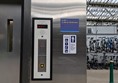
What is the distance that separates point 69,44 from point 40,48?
41 cm

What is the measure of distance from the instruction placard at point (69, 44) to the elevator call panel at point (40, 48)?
22cm

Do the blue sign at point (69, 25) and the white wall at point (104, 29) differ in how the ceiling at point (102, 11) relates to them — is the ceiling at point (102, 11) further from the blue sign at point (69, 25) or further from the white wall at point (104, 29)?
the blue sign at point (69, 25)

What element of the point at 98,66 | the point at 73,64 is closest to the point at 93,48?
the point at 98,66

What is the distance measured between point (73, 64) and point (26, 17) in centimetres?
93

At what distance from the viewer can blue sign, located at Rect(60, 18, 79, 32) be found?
3516mm

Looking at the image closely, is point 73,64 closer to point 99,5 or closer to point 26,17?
point 26,17

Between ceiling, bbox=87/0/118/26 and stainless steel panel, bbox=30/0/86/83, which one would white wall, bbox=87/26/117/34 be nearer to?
ceiling, bbox=87/0/118/26

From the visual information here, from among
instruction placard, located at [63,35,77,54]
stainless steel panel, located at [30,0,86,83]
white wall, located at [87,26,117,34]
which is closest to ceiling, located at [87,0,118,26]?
white wall, located at [87,26,117,34]

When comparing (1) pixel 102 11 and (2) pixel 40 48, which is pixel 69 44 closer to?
(2) pixel 40 48

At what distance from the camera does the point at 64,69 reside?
353 cm

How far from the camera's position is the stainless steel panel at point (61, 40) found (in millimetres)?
3514

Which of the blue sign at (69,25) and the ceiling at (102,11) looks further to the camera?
the ceiling at (102,11)

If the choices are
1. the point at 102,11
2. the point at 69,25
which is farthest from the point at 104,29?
the point at 69,25

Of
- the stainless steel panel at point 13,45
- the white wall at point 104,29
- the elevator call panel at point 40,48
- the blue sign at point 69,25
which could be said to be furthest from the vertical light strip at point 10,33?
the white wall at point 104,29
